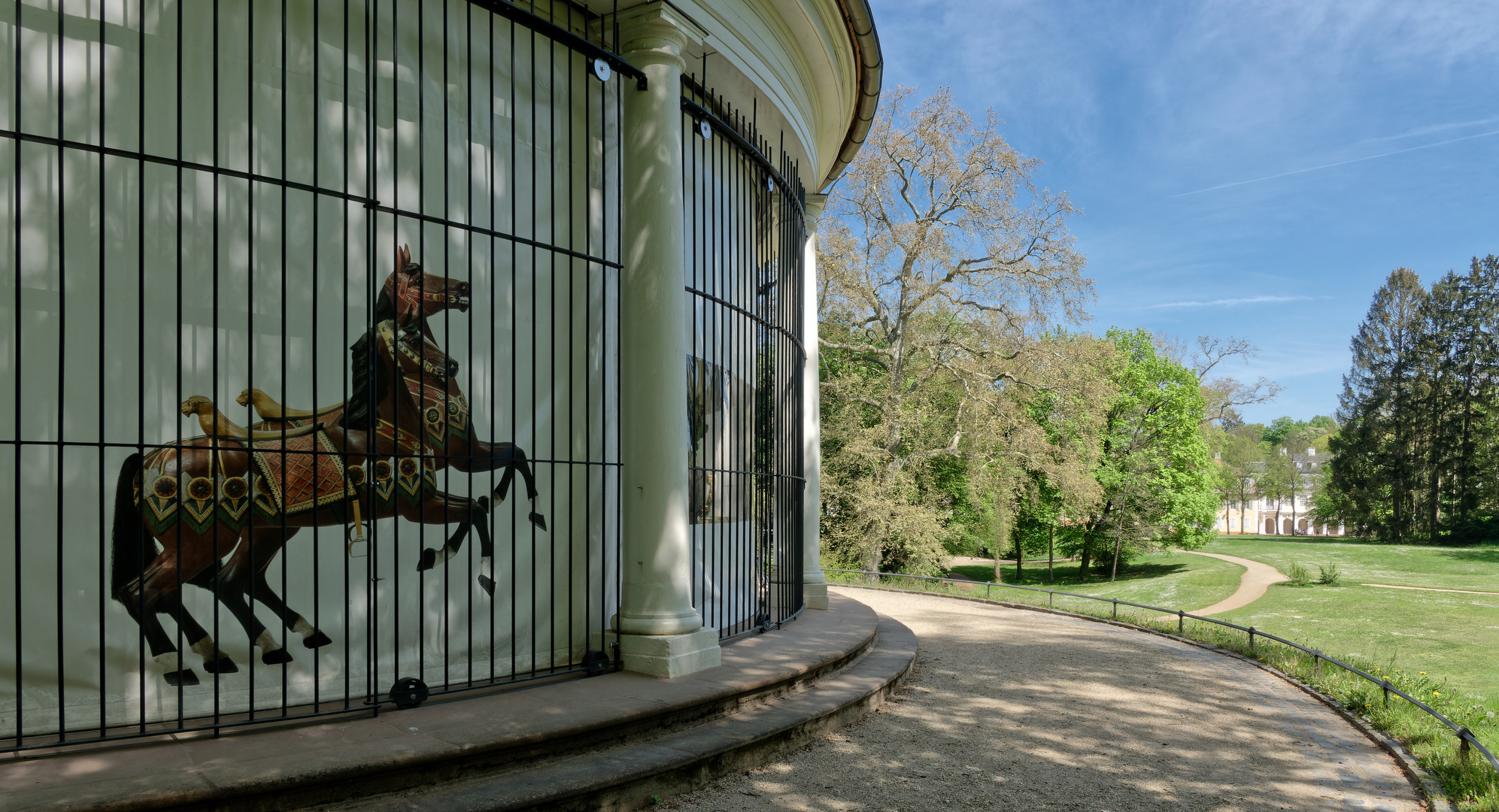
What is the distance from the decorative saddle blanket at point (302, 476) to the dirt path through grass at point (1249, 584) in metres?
30.4

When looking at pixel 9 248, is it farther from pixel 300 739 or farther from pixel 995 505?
pixel 995 505

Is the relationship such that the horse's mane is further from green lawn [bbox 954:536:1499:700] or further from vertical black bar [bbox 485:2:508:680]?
green lawn [bbox 954:536:1499:700]

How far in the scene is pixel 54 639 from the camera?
482cm

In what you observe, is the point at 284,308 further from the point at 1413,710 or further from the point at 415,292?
the point at 1413,710

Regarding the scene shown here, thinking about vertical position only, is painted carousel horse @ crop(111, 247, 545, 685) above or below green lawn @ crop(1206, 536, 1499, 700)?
above

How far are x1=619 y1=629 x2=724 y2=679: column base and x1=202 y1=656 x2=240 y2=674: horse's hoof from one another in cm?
274

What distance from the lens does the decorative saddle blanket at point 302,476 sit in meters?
5.51

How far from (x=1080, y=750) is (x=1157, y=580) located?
35.6 m

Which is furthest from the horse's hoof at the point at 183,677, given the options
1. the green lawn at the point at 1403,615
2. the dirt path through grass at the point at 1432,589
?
the dirt path through grass at the point at 1432,589

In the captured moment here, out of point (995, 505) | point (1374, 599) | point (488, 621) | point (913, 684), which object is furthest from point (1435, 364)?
point (488, 621)

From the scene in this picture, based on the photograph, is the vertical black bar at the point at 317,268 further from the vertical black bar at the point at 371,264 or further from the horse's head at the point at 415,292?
the horse's head at the point at 415,292

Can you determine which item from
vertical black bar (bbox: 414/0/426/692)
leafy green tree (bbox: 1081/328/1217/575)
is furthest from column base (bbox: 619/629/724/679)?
leafy green tree (bbox: 1081/328/1217/575)

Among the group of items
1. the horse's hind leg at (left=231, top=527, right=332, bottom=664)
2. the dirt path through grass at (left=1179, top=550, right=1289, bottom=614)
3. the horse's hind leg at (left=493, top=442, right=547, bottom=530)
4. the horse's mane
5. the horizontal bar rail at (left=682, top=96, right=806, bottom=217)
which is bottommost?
the dirt path through grass at (left=1179, top=550, right=1289, bottom=614)

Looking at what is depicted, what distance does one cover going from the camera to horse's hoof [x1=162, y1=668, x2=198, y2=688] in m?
5.09
